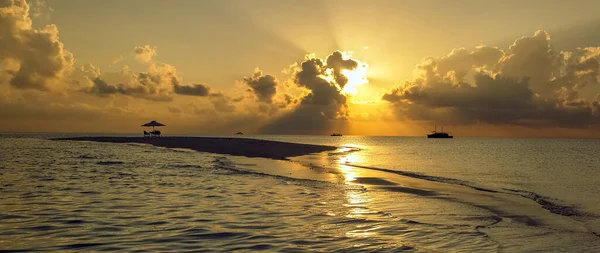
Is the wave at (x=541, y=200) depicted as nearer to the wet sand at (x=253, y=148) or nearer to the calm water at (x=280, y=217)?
the calm water at (x=280, y=217)

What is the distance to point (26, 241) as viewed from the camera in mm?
11789

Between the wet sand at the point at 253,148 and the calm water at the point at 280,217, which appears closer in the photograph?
the calm water at the point at 280,217

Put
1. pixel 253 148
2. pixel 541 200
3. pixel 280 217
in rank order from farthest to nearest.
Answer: pixel 253 148 → pixel 541 200 → pixel 280 217

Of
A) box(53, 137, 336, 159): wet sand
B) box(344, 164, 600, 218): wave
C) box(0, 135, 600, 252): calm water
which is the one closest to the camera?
box(0, 135, 600, 252): calm water

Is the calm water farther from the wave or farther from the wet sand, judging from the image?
the wet sand

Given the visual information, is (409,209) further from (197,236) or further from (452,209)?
(197,236)

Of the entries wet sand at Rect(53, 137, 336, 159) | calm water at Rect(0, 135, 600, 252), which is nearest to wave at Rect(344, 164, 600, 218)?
calm water at Rect(0, 135, 600, 252)

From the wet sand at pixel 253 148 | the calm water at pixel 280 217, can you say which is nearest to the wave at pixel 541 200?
the calm water at pixel 280 217

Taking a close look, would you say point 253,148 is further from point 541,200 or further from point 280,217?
point 280,217

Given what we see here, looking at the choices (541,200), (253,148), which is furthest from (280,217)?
(253,148)

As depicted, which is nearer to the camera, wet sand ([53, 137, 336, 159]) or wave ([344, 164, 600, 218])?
wave ([344, 164, 600, 218])

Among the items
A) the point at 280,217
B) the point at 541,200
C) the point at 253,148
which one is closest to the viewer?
the point at 280,217

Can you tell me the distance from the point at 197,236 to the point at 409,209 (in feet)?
32.6

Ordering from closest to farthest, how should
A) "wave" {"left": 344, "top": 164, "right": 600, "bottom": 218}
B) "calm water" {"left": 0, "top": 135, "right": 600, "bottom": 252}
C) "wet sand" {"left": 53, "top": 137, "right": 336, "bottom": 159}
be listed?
"calm water" {"left": 0, "top": 135, "right": 600, "bottom": 252} < "wave" {"left": 344, "top": 164, "right": 600, "bottom": 218} < "wet sand" {"left": 53, "top": 137, "right": 336, "bottom": 159}
